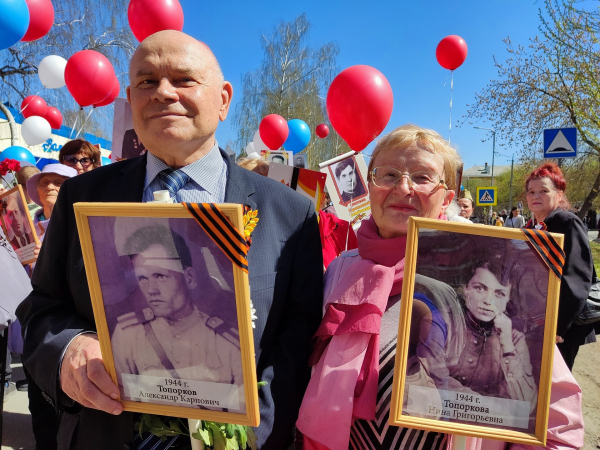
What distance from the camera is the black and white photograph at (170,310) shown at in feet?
3.11

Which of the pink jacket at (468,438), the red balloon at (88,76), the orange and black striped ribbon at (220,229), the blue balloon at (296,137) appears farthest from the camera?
the blue balloon at (296,137)

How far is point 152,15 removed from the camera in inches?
168

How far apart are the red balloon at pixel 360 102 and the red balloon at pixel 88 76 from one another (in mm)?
3197

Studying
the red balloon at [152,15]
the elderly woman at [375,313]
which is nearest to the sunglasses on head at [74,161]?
the red balloon at [152,15]

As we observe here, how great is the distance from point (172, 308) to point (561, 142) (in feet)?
20.0

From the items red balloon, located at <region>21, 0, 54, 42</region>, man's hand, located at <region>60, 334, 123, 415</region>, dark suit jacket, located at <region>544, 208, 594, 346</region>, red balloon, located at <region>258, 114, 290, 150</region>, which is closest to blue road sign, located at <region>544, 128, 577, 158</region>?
dark suit jacket, located at <region>544, 208, 594, 346</region>

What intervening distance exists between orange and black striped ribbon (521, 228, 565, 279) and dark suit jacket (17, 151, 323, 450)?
727 millimetres

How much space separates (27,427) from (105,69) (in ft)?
14.0

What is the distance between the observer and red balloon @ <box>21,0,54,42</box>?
6.04m

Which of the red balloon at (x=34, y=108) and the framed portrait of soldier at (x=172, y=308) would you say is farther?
the red balloon at (x=34, y=108)

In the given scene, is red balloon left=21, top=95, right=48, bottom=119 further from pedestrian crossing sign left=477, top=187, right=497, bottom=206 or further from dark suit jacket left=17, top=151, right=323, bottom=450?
pedestrian crossing sign left=477, top=187, right=497, bottom=206

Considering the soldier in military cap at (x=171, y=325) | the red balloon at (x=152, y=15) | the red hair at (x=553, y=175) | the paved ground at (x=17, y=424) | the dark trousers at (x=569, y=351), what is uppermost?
the red balloon at (x=152, y=15)

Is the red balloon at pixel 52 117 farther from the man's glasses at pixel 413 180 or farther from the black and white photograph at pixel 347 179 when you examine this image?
the man's glasses at pixel 413 180

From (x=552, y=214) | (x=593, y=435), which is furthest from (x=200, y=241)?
(x=593, y=435)
